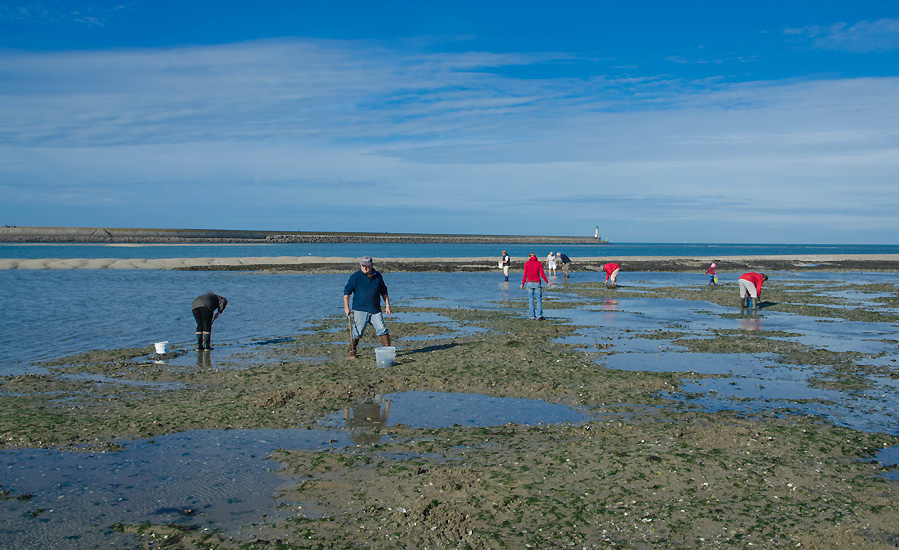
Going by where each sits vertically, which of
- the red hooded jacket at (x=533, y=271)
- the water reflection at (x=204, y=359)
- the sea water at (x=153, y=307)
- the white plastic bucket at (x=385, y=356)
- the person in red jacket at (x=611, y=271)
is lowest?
the sea water at (x=153, y=307)

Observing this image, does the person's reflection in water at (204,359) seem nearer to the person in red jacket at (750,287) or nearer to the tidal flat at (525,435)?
the tidal flat at (525,435)

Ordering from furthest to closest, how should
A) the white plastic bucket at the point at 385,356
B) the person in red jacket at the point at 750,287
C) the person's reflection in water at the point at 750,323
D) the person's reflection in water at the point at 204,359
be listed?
the person in red jacket at the point at 750,287 → the person's reflection in water at the point at 750,323 → the person's reflection in water at the point at 204,359 → the white plastic bucket at the point at 385,356

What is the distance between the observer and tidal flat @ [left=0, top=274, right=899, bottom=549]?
611cm

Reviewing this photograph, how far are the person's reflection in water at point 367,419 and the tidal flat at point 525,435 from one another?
0.17 feet

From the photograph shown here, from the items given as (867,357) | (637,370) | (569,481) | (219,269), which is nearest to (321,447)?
(569,481)

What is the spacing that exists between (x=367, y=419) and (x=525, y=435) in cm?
247

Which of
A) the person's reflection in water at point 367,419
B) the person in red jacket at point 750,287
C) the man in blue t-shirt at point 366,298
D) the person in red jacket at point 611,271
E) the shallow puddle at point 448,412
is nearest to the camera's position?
the person's reflection in water at point 367,419

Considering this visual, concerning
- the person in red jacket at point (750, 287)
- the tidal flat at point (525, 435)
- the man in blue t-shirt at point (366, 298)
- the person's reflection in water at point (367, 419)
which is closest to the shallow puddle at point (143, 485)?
the tidal flat at point (525, 435)

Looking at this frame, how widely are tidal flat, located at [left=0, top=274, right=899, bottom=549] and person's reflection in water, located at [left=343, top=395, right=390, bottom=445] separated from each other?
51 millimetres

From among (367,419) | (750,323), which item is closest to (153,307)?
(367,419)

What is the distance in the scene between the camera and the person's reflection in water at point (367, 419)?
8.95 m

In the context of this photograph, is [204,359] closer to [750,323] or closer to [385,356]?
[385,356]

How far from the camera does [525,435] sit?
9.05 m

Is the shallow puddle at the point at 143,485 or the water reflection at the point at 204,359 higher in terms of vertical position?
the shallow puddle at the point at 143,485
